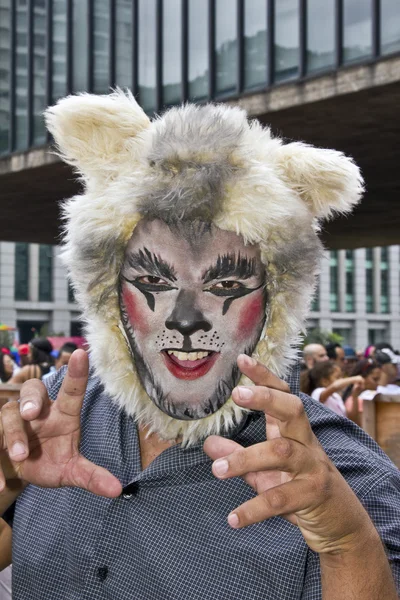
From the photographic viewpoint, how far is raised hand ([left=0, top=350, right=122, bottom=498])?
202 cm

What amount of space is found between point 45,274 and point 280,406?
150 feet

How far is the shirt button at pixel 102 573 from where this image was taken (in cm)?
229

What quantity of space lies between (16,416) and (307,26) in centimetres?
1427

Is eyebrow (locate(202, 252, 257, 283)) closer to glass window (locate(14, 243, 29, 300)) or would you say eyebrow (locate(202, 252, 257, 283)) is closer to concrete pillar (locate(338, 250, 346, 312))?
glass window (locate(14, 243, 29, 300))

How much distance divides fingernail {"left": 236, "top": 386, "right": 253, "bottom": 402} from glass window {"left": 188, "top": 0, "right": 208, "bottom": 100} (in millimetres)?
16131

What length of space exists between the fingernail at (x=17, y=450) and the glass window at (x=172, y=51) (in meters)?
16.5

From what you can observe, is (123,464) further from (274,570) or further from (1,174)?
(1,174)

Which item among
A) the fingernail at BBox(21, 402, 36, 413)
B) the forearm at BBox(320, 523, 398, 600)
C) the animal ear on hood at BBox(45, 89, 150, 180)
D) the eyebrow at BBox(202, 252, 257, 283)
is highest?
the animal ear on hood at BBox(45, 89, 150, 180)

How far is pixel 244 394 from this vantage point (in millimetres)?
1649

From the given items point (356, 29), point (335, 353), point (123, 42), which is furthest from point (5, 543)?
point (123, 42)

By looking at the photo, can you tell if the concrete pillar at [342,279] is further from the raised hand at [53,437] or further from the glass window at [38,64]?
the raised hand at [53,437]

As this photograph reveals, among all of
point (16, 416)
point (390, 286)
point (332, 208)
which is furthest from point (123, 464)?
point (390, 286)

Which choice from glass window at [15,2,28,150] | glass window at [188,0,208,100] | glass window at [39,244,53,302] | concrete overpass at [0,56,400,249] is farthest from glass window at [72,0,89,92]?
glass window at [39,244,53,302]

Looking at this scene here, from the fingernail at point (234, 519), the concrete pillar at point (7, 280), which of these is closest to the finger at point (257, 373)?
the fingernail at point (234, 519)
